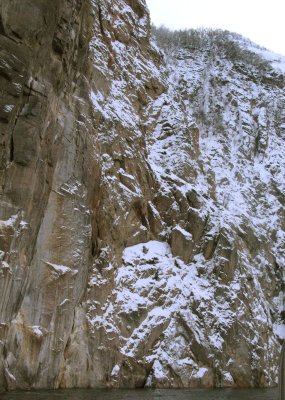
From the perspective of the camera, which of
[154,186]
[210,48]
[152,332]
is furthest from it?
[210,48]

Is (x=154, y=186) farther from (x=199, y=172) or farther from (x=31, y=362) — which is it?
(x=31, y=362)

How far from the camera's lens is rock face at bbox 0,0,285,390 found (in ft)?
60.1

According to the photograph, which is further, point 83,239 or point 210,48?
point 210,48

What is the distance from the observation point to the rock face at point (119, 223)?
1831cm

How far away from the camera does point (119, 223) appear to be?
27.9 meters

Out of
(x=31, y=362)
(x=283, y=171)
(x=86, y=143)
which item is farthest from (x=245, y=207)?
(x=31, y=362)

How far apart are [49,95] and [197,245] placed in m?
16.6

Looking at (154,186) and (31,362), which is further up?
(154,186)

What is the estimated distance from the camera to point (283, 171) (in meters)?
48.5

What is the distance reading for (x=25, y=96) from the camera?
18562 millimetres

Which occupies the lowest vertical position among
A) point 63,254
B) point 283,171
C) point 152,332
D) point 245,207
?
point 152,332

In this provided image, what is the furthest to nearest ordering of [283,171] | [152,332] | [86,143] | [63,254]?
[283,171] → [152,332] → [86,143] → [63,254]

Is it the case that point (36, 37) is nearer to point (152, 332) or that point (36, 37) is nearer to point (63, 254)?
point (63, 254)

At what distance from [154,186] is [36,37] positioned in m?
15.7
